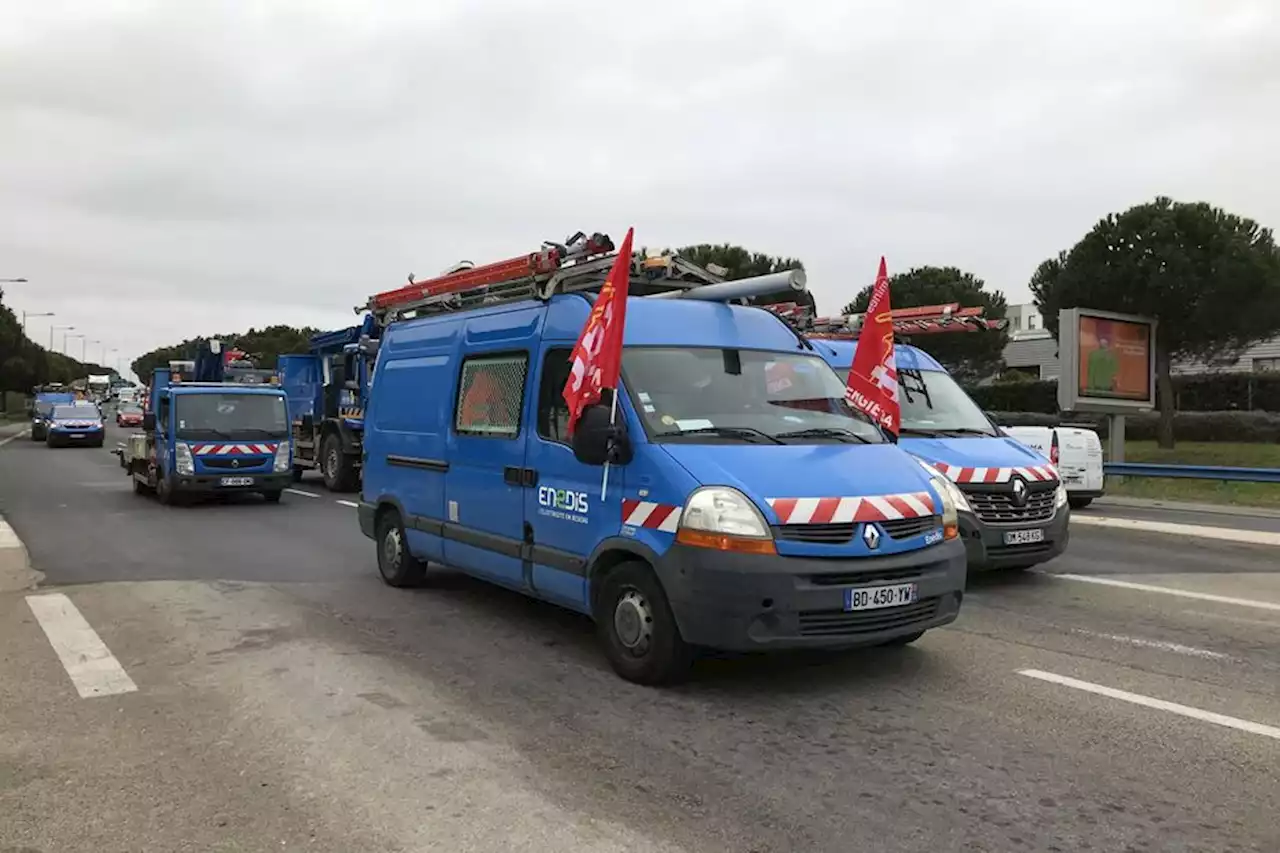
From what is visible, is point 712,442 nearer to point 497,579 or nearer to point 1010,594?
point 497,579

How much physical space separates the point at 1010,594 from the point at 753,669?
11.6 feet

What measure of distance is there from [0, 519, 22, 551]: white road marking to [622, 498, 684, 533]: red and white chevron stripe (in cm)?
913

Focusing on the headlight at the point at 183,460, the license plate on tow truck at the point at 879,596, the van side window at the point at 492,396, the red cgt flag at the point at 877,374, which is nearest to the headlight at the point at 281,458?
the headlight at the point at 183,460

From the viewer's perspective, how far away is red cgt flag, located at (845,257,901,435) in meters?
6.89

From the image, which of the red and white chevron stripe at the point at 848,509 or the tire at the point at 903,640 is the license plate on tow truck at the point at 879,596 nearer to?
the tire at the point at 903,640

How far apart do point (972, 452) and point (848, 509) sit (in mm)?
4008

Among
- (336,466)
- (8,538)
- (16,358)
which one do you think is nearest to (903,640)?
(8,538)

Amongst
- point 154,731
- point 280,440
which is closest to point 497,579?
point 154,731

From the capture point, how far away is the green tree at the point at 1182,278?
1101 inches

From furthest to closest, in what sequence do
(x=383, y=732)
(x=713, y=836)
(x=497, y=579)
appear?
(x=497, y=579) → (x=383, y=732) → (x=713, y=836)

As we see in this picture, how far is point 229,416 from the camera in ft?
56.9

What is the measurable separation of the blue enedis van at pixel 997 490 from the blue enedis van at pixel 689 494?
1749 mm

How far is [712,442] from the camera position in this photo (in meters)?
5.80

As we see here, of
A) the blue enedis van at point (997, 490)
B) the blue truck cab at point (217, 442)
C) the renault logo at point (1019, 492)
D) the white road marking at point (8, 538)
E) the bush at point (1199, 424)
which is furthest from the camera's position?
the bush at point (1199, 424)
